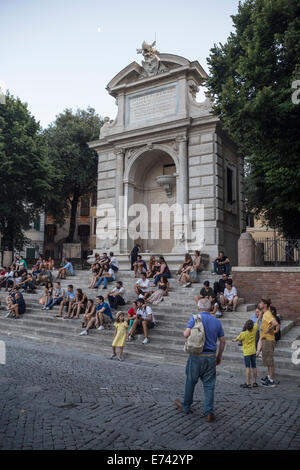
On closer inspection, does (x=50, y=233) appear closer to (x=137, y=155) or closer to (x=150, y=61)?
(x=137, y=155)

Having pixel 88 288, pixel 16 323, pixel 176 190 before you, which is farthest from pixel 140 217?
pixel 16 323

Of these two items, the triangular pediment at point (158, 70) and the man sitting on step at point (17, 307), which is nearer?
the man sitting on step at point (17, 307)

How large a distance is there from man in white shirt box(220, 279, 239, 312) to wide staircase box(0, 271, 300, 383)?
0.82 ft

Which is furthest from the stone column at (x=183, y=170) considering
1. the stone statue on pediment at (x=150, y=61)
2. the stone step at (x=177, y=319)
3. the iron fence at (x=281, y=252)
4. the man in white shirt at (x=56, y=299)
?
the stone step at (x=177, y=319)

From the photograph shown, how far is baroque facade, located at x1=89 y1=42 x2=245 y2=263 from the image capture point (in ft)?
59.2

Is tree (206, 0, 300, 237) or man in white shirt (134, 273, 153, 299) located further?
man in white shirt (134, 273, 153, 299)

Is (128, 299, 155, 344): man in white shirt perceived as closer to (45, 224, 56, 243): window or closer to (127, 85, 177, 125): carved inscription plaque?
(127, 85, 177, 125): carved inscription plaque

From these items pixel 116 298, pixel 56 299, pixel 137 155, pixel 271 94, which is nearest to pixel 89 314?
pixel 116 298

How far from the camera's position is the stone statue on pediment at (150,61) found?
2017 cm

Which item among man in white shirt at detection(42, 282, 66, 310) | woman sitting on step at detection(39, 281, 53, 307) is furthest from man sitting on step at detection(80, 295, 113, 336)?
woman sitting on step at detection(39, 281, 53, 307)

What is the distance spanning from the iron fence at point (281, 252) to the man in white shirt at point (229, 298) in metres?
2.13

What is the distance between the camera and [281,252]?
41.8 ft

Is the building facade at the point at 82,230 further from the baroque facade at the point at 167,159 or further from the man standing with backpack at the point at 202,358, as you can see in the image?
the man standing with backpack at the point at 202,358
